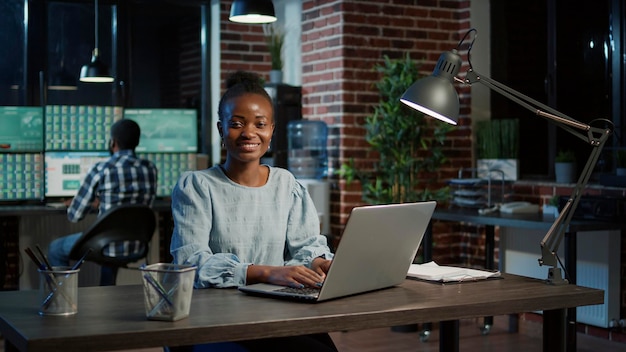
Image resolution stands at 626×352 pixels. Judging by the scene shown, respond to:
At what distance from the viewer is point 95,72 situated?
5.93m

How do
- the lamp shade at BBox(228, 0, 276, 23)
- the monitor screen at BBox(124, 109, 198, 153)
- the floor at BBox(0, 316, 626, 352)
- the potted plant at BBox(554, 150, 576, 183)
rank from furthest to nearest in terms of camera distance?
1. the monitor screen at BBox(124, 109, 198, 153)
2. the potted plant at BBox(554, 150, 576, 183)
3. the lamp shade at BBox(228, 0, 276, 23)
4. the floor at BBox(0, 316, 626, 352)

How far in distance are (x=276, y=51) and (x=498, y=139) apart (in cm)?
172

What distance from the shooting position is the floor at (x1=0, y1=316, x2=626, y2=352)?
503cm

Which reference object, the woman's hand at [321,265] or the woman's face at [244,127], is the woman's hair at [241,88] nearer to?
the woman's face at [244,127]

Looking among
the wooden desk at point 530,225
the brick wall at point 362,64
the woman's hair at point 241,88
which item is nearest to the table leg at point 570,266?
the wooden desk at point 530,225

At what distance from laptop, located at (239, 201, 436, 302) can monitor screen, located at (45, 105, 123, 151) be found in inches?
164

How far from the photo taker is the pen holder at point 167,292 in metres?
1.92

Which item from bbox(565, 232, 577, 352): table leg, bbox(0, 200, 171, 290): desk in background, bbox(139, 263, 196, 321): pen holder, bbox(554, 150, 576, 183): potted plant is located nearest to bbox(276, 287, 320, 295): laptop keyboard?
bbox(139, 263, 196, 321): pen holder

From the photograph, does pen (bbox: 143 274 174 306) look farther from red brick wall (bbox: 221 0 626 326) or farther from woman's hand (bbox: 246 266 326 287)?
red brick wall (bbox: 221 0 626 326)

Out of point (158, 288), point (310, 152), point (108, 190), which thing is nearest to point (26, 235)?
point (108, 190)

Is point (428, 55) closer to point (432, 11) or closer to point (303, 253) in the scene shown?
point (432, 11)

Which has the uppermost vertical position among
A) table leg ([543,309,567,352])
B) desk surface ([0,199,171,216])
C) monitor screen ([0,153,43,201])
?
monitor screen ([0,153,43,201])

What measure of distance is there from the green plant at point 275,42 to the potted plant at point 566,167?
2136mm

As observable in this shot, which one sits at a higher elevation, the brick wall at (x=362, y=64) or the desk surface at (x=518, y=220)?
the brick wall at (x=362, y=64)
